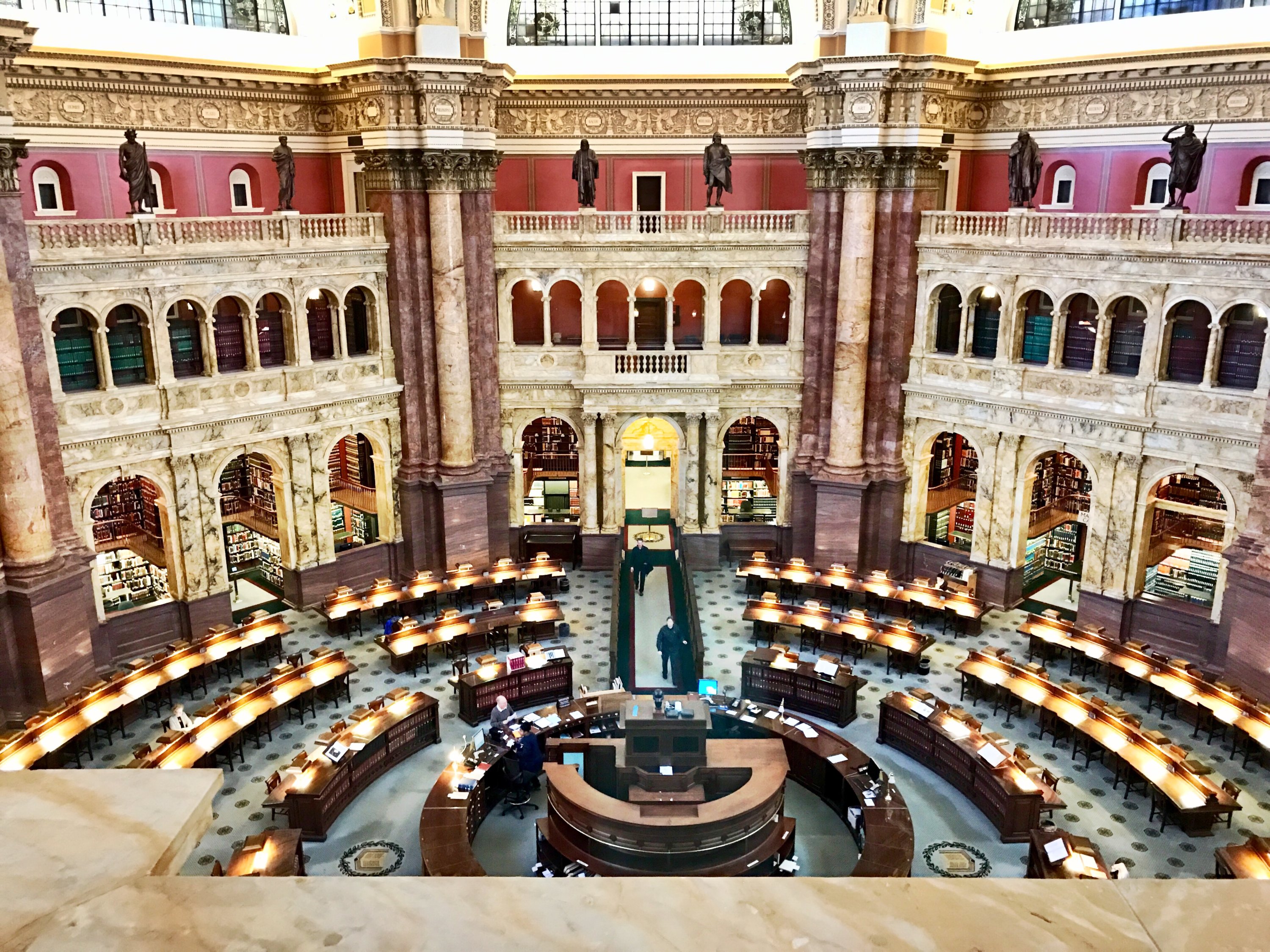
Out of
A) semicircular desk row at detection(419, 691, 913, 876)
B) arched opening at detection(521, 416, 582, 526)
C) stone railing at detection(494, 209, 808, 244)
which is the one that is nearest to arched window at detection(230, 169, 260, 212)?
stone railing at detection(494, 209, 808, 244)

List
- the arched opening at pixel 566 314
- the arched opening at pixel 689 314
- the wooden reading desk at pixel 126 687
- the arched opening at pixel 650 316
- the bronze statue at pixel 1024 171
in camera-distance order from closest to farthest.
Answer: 1. the wooden reading desk at pixel 126 687
2. the bronze statue at pixel 1024 171
3. the arched opening at pixel 650 316
4. the arched opening at pixel 566 314
5. the arched opening at pixel 689 314

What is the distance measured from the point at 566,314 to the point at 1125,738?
18528 millimetres

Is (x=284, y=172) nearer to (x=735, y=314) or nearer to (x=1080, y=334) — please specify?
(x=735, y=314)

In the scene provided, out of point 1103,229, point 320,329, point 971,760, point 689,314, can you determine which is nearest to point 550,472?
point 689,314

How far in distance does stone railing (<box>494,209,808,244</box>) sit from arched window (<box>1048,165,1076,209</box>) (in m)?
6.50

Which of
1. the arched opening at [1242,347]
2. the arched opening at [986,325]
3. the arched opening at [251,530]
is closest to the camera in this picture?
the arched opening at [1242,347]

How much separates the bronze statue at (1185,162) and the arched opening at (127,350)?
2260 centimetres

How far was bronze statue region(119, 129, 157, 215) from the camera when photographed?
21.1 m

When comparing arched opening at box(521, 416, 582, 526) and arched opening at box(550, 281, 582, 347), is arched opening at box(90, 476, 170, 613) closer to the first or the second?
arched opening at box(521, 416, 582, 526)

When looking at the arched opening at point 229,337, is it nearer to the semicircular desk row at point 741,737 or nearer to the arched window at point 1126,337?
the semicircular desk row at point 741,737

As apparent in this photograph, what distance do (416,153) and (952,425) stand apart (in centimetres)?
1530

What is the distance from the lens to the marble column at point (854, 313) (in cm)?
2525

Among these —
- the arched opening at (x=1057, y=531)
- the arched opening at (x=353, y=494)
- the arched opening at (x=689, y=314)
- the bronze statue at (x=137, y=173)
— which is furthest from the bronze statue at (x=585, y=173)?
the arched opening at (x=1057, y=531)

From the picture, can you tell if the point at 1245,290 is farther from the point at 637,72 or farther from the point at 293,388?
the point at 293,388
